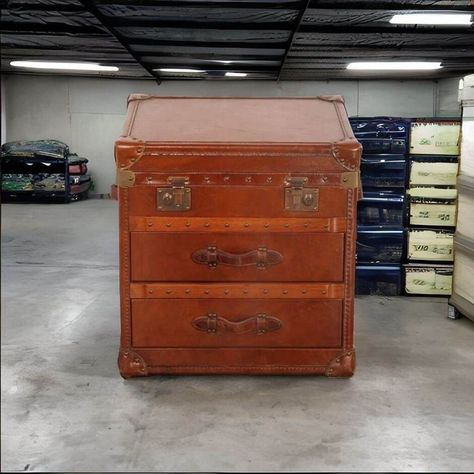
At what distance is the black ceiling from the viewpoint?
688cm

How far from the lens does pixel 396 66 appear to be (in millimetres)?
11867

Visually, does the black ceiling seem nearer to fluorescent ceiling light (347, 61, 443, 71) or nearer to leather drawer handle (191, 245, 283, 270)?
fluorescent ceiling light (347, 61, 443, 71)

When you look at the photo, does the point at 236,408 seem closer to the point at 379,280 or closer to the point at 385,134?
the point at 379,280

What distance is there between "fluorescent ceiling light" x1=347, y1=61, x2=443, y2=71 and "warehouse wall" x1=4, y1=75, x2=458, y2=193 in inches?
99.2

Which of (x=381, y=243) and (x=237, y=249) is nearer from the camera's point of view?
(x=237, y=249)

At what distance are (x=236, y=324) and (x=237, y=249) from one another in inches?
16.2

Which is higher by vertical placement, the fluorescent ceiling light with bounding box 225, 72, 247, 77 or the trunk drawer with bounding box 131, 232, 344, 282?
the fluorescent ceiling light with bounding box 225, 72, 247, 77

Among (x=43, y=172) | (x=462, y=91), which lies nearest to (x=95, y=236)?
(x=43, y=172)

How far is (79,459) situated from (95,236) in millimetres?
6609

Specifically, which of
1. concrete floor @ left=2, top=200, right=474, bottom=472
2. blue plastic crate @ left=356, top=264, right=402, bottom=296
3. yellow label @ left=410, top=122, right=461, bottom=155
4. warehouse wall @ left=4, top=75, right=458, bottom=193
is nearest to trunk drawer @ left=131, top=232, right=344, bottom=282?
concrete floor @ left=2, top=200, right=474, bottom=472

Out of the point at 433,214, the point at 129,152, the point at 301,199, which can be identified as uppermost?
the point at 129,152

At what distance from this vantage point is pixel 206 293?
3.30 metres

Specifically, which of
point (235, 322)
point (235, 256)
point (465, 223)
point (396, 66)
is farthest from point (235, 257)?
point (396, 66)

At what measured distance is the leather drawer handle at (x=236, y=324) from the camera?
10.8ft
